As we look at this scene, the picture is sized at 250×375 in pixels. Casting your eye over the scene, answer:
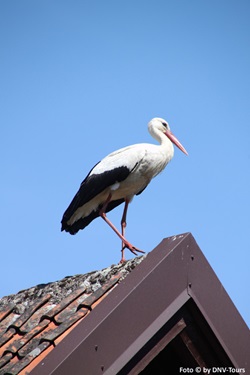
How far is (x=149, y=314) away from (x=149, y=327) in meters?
0.06

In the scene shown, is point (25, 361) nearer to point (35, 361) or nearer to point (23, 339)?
point (35, 361)

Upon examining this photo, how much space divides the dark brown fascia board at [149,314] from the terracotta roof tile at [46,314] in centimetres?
26

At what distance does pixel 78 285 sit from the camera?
466cm

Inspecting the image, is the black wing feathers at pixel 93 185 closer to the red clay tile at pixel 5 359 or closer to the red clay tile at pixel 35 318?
the red clay tile at pixel 35 318

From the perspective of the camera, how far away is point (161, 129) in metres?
10.8

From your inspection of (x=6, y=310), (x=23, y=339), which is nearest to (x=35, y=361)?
(x=23, y=339)

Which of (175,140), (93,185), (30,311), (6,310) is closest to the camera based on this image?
(30,311)

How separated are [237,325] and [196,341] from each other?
219 millimetres

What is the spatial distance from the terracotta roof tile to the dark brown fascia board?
262 millimetres

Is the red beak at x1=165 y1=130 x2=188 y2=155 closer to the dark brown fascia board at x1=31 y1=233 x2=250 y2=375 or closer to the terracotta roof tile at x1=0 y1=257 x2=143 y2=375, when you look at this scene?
the terracotta roof tile at x1=0 y1=257 x2=143 y2=375

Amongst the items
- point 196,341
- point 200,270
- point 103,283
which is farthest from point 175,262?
Answer: point 103,283

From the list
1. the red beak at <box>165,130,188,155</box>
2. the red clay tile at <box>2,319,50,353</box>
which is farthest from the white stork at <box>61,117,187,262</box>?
the red clay tile at <box>2,319,50,353</box>

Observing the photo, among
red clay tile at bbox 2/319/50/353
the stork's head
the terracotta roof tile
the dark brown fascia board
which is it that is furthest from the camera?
the stork's head

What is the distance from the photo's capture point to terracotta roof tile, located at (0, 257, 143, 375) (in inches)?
155
